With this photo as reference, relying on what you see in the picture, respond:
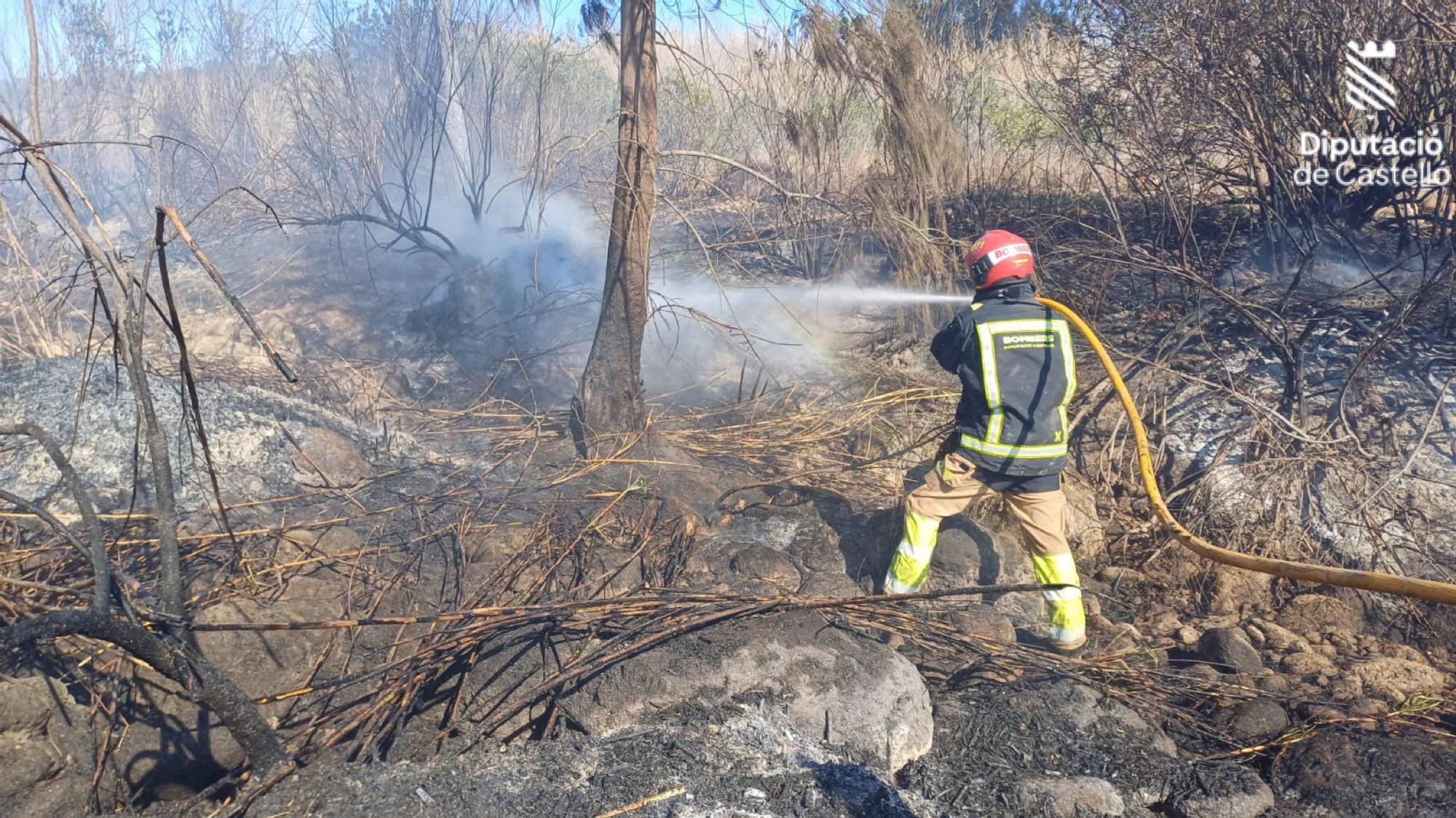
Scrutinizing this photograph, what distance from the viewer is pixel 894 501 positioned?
5.40 m

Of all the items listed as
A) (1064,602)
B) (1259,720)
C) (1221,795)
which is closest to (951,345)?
(1064,602)

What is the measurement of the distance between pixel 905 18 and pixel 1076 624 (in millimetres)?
3688

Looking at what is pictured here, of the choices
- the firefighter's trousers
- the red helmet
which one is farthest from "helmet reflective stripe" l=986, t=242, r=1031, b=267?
the firefighter's trousers

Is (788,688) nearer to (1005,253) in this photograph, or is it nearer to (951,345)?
(951,345)

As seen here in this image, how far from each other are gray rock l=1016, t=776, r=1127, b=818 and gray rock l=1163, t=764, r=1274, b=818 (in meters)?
0.26

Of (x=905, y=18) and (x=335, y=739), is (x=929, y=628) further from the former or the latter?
(x=905, y=18)

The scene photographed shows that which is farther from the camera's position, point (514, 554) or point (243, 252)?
point (243, 252)

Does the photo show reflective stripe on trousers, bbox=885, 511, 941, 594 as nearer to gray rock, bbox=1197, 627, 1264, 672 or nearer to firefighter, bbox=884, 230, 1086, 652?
firefighter, bbox=884, 230, 1086, 652

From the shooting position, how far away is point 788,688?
3250 millimetres

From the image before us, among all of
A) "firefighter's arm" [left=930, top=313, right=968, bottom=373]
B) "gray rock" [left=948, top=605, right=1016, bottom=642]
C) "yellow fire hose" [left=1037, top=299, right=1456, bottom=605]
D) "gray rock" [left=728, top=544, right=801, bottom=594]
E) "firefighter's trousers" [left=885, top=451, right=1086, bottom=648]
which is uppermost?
"firefighter's arm" [left=930, top=313, right=968, bottom=373]

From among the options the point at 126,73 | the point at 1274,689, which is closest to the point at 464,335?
the point at 1274,689

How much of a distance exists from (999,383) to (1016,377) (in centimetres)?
10

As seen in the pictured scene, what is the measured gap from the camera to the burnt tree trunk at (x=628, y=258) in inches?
198

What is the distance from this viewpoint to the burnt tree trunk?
16.5 ft
